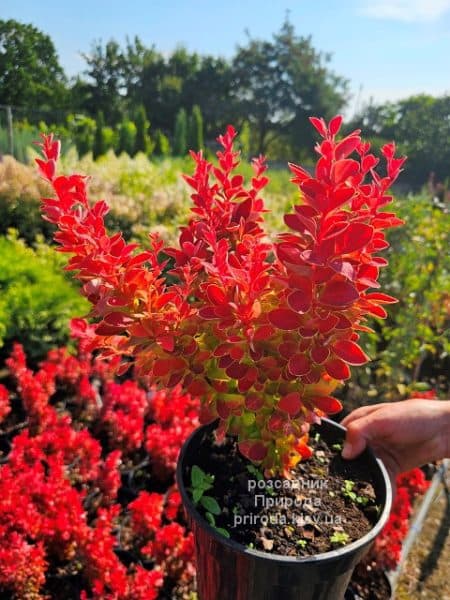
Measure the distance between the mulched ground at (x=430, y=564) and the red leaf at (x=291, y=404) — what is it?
1.77 meters

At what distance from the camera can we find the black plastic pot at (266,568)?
93 centimetres

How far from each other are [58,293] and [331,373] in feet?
8.28

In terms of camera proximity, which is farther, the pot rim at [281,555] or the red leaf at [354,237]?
the pot rim at [281,555]

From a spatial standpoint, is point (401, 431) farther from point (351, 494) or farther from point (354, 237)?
point (354, 237)

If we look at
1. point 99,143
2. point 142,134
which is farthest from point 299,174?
point 142,134

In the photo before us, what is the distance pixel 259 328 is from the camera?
0.84m

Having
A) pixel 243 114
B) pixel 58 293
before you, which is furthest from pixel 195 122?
pixel 58 293

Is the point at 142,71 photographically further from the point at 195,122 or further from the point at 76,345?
the point at 76,345

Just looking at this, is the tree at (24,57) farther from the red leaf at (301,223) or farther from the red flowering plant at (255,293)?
the red leaf at (301,223)

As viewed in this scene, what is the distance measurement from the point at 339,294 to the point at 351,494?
64 centimetres

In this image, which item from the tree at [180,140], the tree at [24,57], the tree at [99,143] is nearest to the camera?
the tree at [24,57]

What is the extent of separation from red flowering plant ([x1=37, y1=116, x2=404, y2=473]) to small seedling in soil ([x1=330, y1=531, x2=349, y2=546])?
0.22 metres

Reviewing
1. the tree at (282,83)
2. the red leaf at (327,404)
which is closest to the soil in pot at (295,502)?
the red leaf at (327,404)

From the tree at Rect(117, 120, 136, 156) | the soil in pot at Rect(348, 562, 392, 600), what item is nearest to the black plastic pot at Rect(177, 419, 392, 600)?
the soil in pot at Rect(348, 562, 392, 600)
